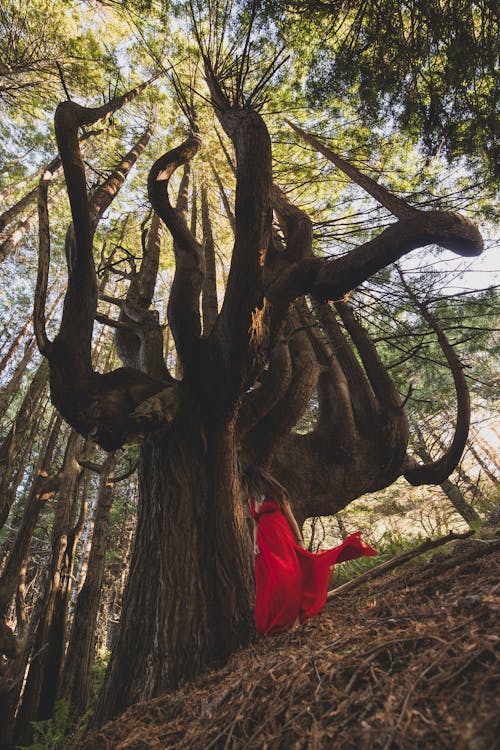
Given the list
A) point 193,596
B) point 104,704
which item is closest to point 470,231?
point 193,596

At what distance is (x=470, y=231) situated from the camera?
2717 millimetres

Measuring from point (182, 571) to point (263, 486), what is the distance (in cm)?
98

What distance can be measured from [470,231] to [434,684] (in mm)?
2926

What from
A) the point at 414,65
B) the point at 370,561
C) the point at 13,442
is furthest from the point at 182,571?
the point at 414,65

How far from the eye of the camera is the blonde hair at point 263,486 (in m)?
3.19

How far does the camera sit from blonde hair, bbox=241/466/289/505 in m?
3.19

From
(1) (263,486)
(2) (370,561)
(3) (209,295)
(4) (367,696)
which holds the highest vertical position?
(3) (209,295)

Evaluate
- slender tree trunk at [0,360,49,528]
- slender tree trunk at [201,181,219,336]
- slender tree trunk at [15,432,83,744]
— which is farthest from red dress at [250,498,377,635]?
slender tree trunk at [0,360,49,528]

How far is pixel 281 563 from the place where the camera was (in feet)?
8.79

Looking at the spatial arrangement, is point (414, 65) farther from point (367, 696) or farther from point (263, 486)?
point (367, 696)

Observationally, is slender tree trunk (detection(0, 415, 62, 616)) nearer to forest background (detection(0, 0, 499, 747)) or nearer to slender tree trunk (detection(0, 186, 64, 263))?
forest background (detection(0, 0, 499, 747))

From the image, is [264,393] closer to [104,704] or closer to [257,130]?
[257,130]

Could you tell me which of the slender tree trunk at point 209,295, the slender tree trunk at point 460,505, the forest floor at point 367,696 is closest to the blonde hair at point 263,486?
the forest floor at point 367,696

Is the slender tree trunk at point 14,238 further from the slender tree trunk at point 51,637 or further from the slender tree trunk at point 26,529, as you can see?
the slender tree trunk at point 51,637
